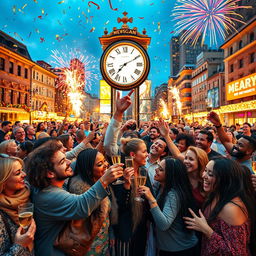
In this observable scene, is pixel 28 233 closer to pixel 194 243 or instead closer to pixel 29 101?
pixel 194 243

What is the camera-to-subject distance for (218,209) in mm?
2039

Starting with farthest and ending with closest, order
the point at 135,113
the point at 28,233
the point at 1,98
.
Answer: the point at 1,98 < the point at 135,113 < the point at 28,233

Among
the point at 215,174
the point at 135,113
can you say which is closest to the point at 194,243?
the point at 215,174

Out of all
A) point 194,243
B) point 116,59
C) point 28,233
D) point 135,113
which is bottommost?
point 194,243

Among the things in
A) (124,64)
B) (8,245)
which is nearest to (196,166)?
(8,245)

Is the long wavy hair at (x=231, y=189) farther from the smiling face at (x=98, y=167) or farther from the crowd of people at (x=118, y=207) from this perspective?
the smiling face at (x=98, y=167)

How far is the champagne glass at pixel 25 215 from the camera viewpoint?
158 centimetres

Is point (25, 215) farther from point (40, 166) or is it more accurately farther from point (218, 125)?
point (218, 125)

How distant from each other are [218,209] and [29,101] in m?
43.8

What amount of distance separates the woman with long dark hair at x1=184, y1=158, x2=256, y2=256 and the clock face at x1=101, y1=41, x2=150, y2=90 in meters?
2.71

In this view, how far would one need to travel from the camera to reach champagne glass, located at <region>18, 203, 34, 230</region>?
62.4 inches

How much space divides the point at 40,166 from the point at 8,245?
2.07 feet

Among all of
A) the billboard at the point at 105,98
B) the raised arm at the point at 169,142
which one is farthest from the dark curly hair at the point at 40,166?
the billboard at the point at 105,98

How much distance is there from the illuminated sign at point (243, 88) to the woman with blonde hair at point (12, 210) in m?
28.2
